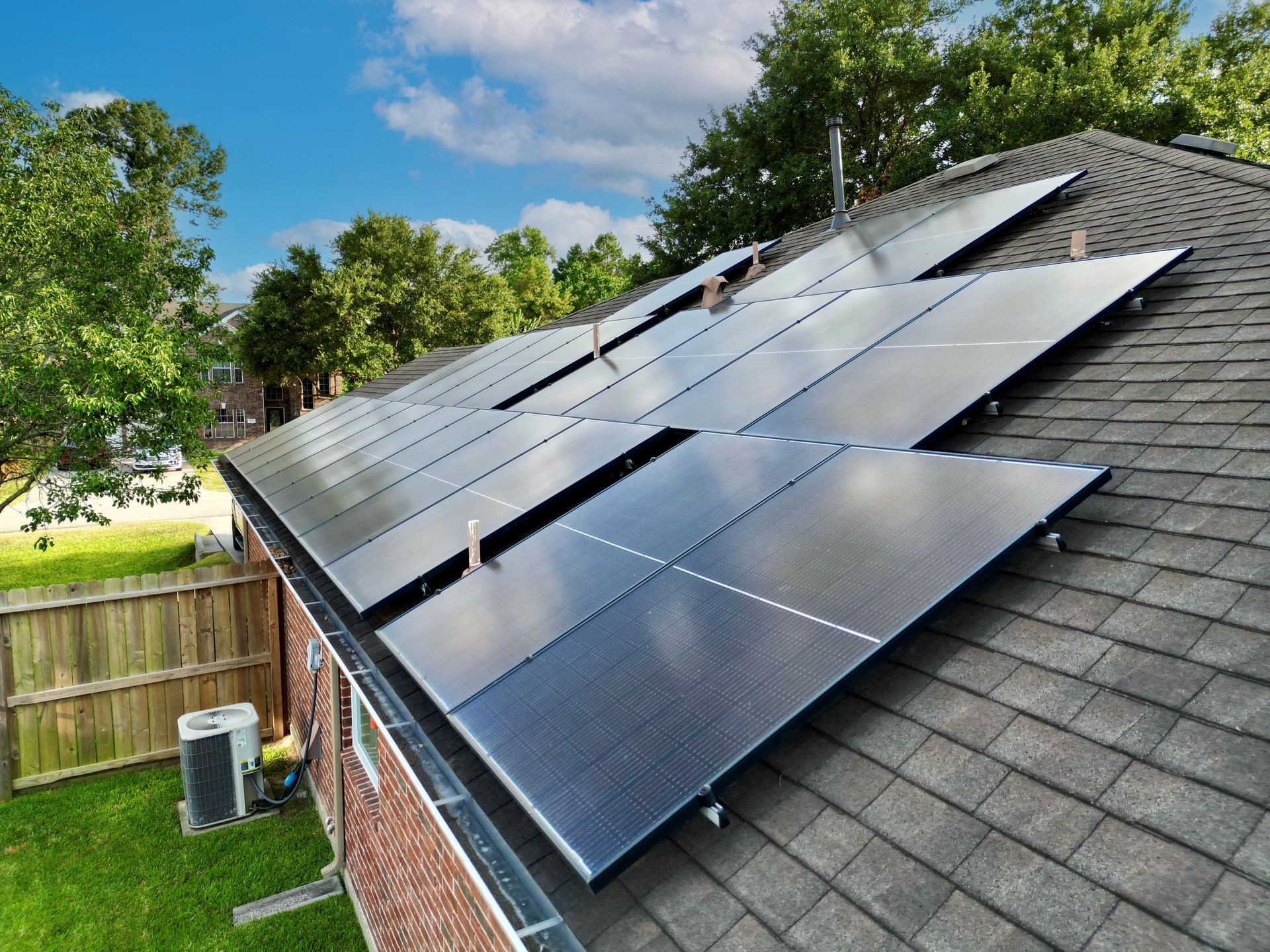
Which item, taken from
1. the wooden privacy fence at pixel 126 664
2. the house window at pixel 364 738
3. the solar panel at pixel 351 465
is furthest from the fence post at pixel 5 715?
the house window at pixel 364 738

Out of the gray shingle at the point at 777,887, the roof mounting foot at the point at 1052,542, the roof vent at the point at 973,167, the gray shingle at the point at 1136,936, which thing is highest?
the roof vent at the point at 973,167

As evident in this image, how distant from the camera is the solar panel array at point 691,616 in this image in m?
2.58

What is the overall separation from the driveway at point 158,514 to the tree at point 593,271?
37.7m

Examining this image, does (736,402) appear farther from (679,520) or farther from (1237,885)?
(1237,885)

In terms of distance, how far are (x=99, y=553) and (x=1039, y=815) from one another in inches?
1017

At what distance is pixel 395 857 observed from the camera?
17.5 feet

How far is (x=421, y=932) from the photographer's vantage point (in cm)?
472

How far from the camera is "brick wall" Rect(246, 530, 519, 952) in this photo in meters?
3.69

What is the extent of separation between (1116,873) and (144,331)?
15888mm

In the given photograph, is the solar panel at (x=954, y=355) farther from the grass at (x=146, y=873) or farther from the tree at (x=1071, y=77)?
the tree at (x=1071, y=77)

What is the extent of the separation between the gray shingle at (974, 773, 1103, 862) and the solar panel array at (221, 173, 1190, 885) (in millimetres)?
585

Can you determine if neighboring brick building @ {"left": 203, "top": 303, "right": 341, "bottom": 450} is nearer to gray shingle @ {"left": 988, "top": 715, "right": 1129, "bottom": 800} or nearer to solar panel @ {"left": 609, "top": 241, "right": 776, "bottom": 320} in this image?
solar panel @ {"left": 609, "top": 241, "right": 776, "bottom": 320}

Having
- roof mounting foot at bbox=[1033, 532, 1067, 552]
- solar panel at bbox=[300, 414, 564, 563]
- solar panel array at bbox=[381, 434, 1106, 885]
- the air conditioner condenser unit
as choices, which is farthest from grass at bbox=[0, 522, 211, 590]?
roof mounting foot at bbox=[1033, 532, 1067, 552]

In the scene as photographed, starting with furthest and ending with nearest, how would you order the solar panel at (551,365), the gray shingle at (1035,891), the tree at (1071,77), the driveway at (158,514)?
the driveway at (158,514)
the tree at (1071,77)
the solar panel at (551,365)
the gray shingle at (1035,891)
